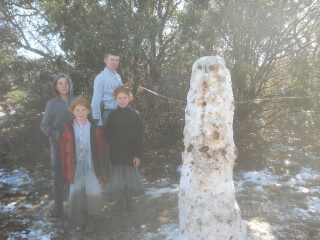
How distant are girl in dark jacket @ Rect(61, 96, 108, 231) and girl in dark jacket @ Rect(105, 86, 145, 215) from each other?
0.97 ft

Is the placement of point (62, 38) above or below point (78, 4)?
below

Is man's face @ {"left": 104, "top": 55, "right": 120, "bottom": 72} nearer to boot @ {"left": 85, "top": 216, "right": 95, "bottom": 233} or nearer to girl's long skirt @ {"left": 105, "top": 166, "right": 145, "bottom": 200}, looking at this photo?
girl's long skirt @ {"left": 105, "top": 166, "right": 145, "bottom": 200}

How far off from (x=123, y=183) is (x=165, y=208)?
2.46ft

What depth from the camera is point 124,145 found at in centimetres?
363

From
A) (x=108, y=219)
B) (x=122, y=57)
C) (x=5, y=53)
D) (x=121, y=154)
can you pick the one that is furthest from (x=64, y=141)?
(x=5, y=53)

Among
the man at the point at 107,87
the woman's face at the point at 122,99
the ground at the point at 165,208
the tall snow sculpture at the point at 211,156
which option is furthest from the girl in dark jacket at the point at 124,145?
the tall snow sculpture at the point at 211,156

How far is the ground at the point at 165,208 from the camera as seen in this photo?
10.9 feet

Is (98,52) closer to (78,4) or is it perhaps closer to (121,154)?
(78,4)

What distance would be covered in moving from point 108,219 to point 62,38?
4.39m

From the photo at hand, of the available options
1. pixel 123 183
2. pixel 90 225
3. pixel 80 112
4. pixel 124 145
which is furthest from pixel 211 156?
pixel 90 225

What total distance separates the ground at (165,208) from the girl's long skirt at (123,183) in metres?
0.32

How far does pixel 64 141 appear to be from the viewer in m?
3.32

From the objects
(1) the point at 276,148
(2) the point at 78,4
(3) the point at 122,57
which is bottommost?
(1) the point at 276,148

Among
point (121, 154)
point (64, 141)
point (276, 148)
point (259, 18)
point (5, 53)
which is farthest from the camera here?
point (5, 53)
